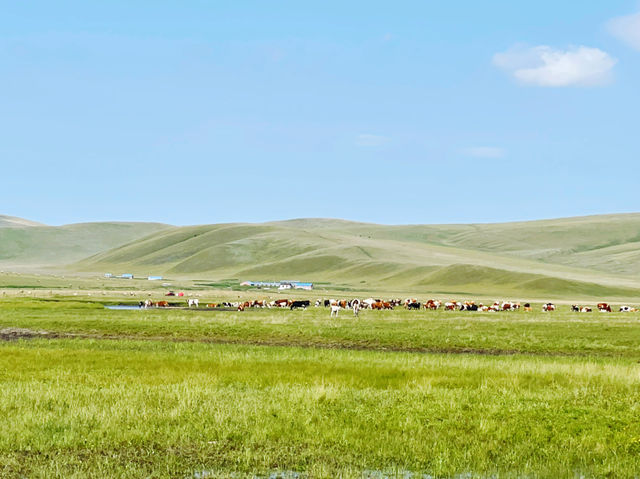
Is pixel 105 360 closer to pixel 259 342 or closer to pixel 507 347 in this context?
pixel 259 342

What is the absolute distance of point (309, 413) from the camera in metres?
20.6

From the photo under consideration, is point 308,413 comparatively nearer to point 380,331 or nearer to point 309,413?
point 309,413

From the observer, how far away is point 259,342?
4688 cm

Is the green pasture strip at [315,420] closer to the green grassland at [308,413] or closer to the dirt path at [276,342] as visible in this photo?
the green grassland at [308,413]

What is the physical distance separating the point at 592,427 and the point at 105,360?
68.9ft

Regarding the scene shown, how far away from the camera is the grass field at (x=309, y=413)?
16062 millimetres

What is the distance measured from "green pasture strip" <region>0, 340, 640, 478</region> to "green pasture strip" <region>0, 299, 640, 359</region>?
13.3 meters

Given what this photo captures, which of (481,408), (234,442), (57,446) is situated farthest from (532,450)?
(57,446)

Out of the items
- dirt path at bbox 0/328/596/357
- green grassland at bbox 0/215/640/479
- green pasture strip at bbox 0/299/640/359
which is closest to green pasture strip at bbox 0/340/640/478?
green grassland at bbox 0/215/640/479

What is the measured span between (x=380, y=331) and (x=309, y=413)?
31.4 m

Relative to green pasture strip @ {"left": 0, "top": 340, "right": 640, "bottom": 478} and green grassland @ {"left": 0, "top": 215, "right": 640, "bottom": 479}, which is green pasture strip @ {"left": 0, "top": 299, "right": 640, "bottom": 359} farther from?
green pasture strip @ {"left": 0, "top": 340, "right": 640, "bottom": 478}

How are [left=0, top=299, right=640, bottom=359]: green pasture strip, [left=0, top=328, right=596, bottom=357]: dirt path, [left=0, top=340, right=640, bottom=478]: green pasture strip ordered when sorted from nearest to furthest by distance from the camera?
[left=0, top=340, right=640, bottom=478]: green pasture strip, [left=0, top=328, right=596, bottom=357]: dirt path, [left=0, top=299, right=640, bottom=359]: green pasture strip

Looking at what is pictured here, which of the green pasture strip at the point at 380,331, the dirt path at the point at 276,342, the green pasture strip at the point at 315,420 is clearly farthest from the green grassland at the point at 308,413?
the green pasture strip at the point at 380,331

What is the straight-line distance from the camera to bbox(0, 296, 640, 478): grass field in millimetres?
16062
